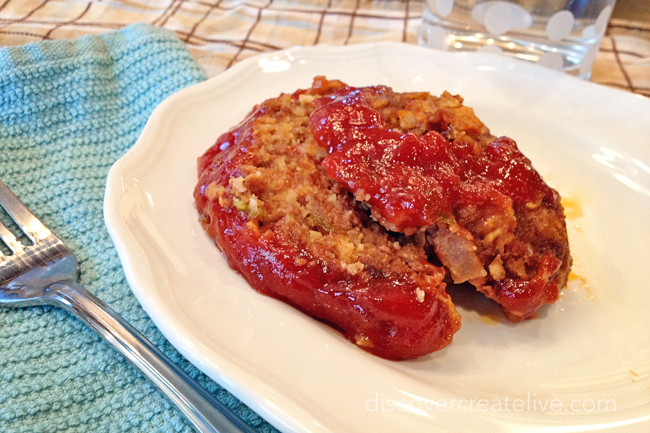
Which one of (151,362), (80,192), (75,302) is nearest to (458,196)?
(151,362)

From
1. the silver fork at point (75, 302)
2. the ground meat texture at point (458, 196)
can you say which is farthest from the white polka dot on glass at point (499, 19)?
the silver fork at point (75, 302)

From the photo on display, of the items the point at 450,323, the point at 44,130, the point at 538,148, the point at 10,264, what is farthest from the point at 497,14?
the point at 10,264

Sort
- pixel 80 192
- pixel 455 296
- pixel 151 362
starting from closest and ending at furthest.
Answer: pixel 151 362 < pixel 455 296 < pixel 80 192

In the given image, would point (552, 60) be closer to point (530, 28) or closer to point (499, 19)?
point (530, 28)

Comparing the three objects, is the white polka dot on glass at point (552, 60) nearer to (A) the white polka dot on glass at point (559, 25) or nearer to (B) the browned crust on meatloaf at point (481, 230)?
(A) the white polka dot on glass at point (559, 25)

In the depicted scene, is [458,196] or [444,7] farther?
[444,7]

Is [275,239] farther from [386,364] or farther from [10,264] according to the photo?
[10,264]
